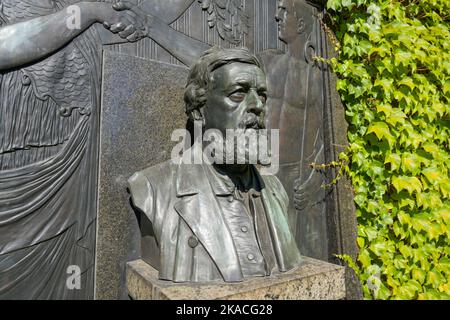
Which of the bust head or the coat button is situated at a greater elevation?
the bust head

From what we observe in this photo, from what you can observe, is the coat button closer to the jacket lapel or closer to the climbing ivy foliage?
→ the jacket lapel

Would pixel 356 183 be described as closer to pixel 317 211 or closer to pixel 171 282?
pixel 317 211

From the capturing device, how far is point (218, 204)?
224 cm

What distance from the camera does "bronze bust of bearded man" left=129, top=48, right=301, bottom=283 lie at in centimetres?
206

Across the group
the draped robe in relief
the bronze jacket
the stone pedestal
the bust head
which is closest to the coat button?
the bronze jacket

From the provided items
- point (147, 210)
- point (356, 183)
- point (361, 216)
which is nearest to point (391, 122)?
point (356, 183)

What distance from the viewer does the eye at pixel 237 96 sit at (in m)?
2.22

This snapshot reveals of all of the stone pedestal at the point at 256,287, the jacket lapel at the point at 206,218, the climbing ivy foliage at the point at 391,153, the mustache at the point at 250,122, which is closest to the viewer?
the stone pedestal at the point at 256,287

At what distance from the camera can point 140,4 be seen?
2602 millimetres

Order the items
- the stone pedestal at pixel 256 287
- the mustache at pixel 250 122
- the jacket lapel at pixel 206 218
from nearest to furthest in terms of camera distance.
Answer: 1. the stone pedestal at pixel 256 287
2. the jacket lapel at pixel 206 218
3. the mustache at pixel 250 122

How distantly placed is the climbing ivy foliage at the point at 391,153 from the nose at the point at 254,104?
5.14 ft

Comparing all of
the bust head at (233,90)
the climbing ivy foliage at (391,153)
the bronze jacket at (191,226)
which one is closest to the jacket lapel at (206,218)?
the bronze jacket at (191,226)

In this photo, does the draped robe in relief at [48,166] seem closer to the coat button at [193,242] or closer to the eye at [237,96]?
the coat button at [193,242]

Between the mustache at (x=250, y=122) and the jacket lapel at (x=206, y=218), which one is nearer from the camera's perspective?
the jacket lapel at (x=206, y=218)
